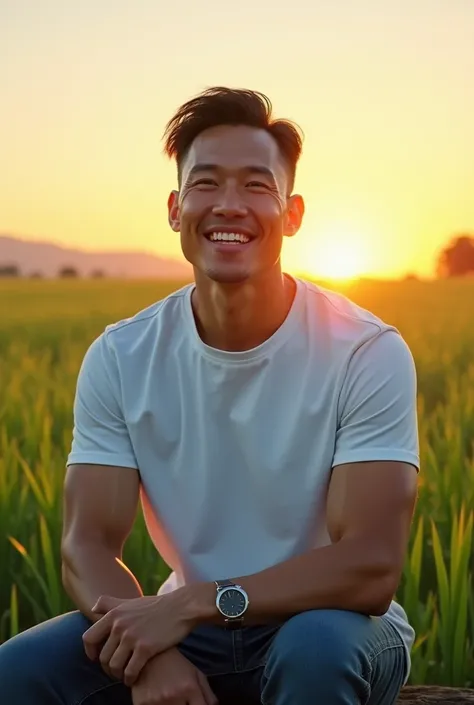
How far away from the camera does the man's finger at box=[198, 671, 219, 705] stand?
6.24ft

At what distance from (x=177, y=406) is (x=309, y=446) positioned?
295mm

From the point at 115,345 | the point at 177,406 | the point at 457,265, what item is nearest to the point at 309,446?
the point at 177,406

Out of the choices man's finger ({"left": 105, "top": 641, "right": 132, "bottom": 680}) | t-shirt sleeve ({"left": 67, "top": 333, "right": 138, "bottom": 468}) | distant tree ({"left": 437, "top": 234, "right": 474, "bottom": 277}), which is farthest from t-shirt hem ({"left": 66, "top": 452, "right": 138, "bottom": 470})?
distant tree ({"left": 437, "top": 234, "right": 474, "bottom": 277})

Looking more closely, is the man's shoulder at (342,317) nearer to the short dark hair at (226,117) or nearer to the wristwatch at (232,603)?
the short dark hair at (226,117)

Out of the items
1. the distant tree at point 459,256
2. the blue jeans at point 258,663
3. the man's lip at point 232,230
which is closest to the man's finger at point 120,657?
the blue jeans at point 258,663

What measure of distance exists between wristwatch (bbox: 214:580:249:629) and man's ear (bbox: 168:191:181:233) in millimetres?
806

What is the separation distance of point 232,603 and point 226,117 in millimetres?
1007

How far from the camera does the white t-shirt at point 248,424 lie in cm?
205

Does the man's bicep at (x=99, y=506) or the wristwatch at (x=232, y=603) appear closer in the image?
the wristwatch at (x=232, y=603)

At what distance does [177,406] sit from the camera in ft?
7.21

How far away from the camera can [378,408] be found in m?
2.02

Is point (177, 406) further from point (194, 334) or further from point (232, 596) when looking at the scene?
point (232, 596)

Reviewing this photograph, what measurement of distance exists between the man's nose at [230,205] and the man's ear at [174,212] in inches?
6.9

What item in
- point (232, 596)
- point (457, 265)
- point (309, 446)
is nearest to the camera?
point (232, 596)
